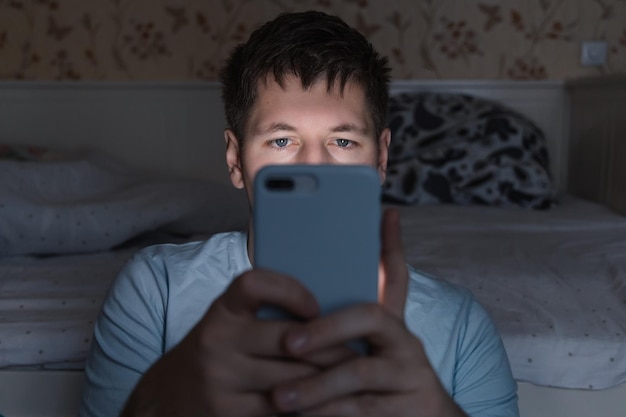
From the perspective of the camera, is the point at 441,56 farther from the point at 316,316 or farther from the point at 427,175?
the point at 316,316

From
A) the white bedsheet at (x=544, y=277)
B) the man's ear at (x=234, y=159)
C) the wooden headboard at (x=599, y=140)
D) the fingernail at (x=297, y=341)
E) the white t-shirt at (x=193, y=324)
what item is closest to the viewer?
the fingernail at (x=297, y=341)

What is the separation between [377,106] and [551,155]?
1.83 meters

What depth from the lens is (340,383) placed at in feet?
1.21

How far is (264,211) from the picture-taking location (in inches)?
16.7

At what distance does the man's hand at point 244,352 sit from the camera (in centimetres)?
37

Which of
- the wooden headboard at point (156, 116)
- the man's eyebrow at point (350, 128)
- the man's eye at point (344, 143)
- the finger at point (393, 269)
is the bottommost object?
the wooden headboard at point (156, 116)

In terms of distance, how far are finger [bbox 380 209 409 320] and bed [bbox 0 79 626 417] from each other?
22.4 inches

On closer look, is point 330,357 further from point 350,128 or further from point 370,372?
point 350,128

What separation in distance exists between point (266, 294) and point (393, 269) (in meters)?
0.08

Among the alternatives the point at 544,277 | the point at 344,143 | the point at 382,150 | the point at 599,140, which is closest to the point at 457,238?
the point at 544,277

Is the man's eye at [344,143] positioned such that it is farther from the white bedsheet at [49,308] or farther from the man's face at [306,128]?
the white bedsheet at [49,308]

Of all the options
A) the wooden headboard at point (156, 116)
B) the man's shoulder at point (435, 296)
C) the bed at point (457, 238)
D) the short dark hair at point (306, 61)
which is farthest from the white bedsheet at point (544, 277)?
the wooden headboard at point (156, 116)

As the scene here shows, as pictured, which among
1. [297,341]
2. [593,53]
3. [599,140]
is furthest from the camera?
[593,53]

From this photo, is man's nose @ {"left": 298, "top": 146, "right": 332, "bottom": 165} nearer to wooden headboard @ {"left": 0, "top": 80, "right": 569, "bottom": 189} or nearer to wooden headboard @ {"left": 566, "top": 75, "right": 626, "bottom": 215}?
wooden headboard @ {"left": 566, "top": 75, "right": 626, "bottom": 215}
